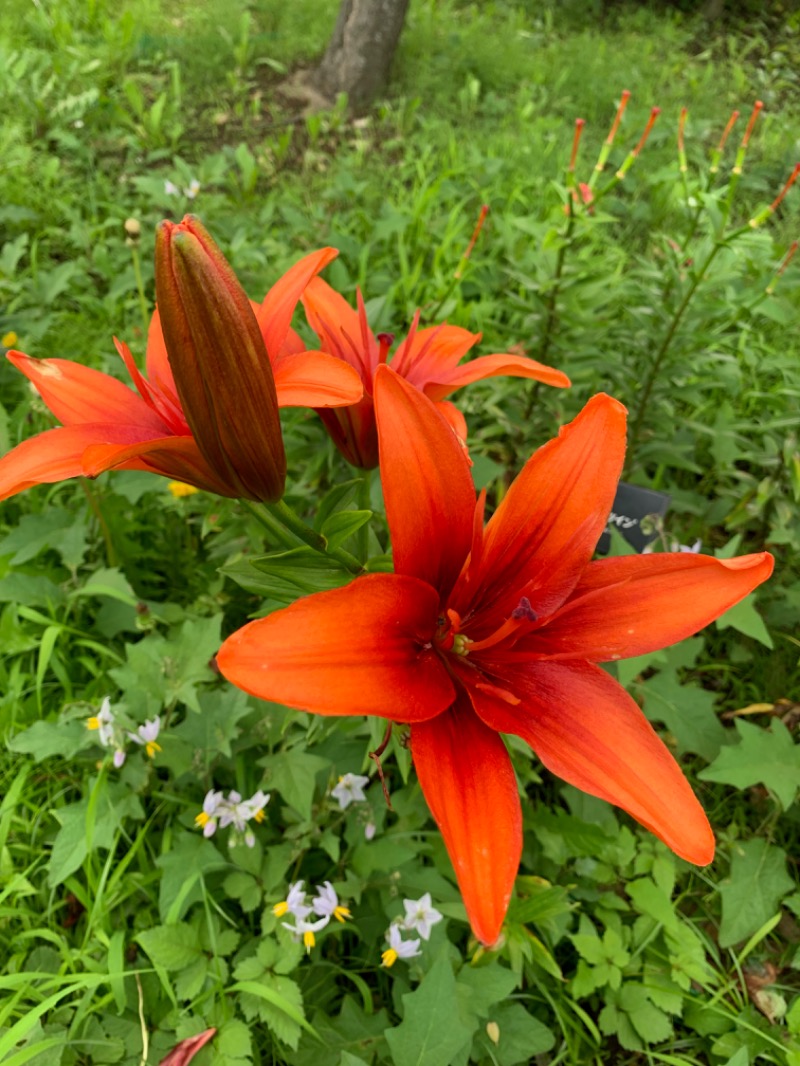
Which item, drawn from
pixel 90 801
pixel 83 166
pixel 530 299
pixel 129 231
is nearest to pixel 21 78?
pixel 83 166

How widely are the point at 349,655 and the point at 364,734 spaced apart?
0.80 m

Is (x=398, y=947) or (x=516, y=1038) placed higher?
(x=398, y=947)

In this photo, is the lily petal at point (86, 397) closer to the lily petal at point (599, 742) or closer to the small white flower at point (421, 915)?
the lily petal at point (599, 742)

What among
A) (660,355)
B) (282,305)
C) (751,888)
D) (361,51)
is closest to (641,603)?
(282,305)

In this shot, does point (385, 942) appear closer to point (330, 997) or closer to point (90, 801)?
point (330, 997)

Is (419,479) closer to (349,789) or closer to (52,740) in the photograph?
(349,789)

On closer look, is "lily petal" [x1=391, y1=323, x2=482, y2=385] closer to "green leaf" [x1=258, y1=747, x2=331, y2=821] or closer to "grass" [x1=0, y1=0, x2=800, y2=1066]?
"grass" [x1=0, y1=0, x2=800, y2=1066]

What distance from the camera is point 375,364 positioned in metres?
0.87

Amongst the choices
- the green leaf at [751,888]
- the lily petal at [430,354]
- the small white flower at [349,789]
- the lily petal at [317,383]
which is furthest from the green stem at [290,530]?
the green leaf at [751,888]

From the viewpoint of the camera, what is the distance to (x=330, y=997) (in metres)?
1.26

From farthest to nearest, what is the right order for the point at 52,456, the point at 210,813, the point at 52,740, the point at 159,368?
1. the point at 52,740
2. the point at 210,813
3. the point at 159,368
4. the point at 52,456

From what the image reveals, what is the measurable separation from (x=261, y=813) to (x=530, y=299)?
4.03 feet

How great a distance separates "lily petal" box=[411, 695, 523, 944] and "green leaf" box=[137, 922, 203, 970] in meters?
0.79

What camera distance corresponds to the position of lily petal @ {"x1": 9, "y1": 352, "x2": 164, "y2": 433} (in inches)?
29.0
